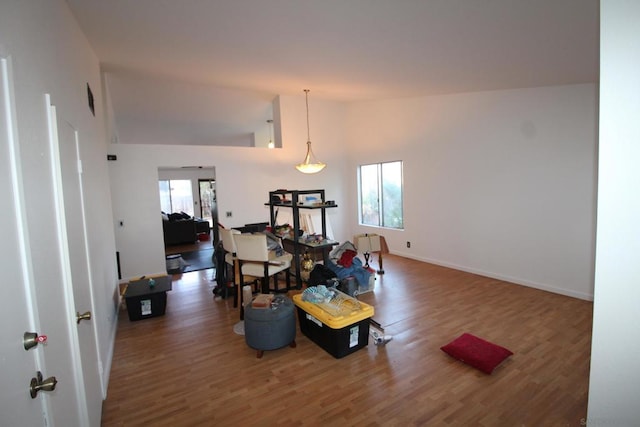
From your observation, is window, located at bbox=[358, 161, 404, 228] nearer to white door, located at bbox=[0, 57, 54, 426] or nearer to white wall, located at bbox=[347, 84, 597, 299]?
white wall, located at bbox=[347, 84, 597, 299]

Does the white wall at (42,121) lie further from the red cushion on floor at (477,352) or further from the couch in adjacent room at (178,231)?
the couch in adjacent room at (178,231)

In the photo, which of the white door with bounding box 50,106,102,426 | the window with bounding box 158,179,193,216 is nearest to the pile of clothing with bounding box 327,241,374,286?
the white door with bounding box 50,106,102,426

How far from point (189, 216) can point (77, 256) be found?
851 centimetres

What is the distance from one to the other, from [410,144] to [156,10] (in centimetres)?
457

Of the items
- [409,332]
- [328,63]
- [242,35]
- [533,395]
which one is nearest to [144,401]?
[409,332]

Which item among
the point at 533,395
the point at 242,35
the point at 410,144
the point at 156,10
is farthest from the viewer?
the point at 410,144

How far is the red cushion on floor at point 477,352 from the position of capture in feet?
8.27

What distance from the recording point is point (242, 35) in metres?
3.02

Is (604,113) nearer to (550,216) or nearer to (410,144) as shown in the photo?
(550,216)

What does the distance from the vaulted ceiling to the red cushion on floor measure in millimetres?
2633

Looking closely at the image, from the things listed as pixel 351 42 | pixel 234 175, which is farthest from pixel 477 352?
pixel 234 175

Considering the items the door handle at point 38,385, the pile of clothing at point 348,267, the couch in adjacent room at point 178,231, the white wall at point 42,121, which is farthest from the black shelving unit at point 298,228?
the couch in adjacent room at point 178,231

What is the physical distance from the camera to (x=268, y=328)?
2.77m

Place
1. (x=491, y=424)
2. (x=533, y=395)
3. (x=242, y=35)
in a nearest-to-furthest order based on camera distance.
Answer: (x=491, y=424) → (x=533, y=395) → (x=242, y=35)
